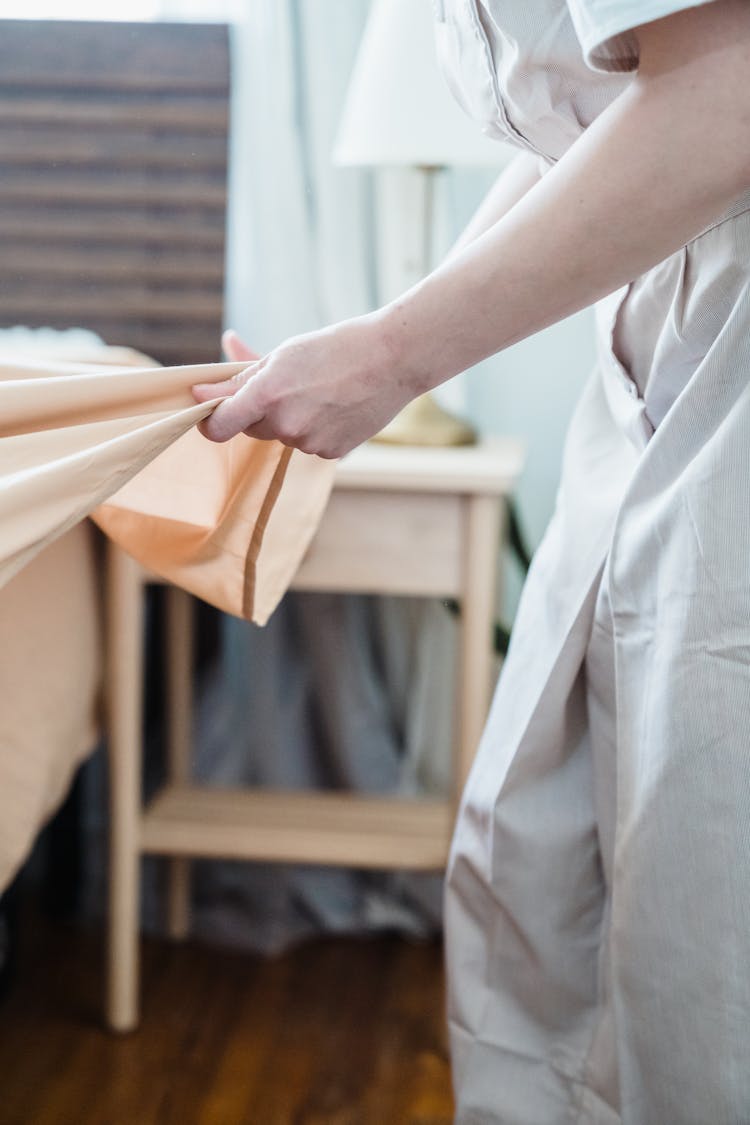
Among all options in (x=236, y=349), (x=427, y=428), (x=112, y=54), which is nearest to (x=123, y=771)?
(x=427, y=428)

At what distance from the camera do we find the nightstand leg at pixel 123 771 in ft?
4.24

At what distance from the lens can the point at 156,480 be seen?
80 centimetres

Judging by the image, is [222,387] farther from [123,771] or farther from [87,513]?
[123,771]

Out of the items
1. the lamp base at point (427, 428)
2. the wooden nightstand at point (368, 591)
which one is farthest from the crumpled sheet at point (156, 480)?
the lamp base at point (427, 428)

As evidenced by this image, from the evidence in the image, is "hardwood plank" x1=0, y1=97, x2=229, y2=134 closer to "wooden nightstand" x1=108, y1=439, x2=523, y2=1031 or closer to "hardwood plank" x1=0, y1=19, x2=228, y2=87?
"hardwood plank" x1=0, y1=19, x2=228, y2=87

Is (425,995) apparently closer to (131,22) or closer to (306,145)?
(306,145)

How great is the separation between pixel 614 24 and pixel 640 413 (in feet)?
0.75

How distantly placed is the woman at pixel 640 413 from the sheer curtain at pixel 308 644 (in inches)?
34.6

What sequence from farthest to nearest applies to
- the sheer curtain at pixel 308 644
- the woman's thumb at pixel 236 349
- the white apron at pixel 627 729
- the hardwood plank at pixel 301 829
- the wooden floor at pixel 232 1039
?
1. the sheer curtain at pixel 308 644
2. the hardwood plank at pixel 301 829
3. the wooden floor at pixel 232 1039
4. the woman's thumb at pixel 236 349
5. the white apron at pixel 627 729

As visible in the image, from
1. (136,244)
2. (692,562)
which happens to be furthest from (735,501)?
(136,244)

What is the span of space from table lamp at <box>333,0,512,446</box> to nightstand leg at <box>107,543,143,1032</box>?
52 centimetres

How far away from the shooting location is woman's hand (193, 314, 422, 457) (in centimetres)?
61

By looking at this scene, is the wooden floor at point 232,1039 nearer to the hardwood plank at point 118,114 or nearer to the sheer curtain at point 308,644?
the sheer curtain at point 308,644

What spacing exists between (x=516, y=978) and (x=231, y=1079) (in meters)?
0.60
